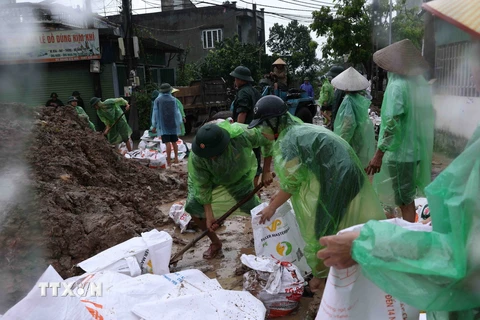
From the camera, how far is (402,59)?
11.7 ft

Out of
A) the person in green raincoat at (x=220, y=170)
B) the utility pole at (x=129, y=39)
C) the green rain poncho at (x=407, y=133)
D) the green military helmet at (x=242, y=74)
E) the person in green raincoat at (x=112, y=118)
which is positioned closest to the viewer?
the person in green raincoat at (x=220, y=170)

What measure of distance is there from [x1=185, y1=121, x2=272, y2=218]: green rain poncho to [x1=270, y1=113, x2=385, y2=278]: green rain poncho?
88 cm

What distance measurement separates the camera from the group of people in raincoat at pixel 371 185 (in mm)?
987

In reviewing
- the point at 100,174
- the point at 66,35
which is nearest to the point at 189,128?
the point at 66,35

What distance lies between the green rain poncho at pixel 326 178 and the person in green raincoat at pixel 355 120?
194cm

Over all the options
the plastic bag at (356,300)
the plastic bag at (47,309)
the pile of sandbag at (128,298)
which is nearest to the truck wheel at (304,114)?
the pile of sandbag at (128,298)

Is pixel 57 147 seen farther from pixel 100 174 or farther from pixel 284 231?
pixel 284 231

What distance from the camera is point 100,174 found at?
551 cm

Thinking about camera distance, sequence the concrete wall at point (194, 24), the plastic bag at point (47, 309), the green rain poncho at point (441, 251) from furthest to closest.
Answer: the concrete wall at point (194, 24), the plastic bag at point (47, 309), the green rain poncho at point (441, 251)

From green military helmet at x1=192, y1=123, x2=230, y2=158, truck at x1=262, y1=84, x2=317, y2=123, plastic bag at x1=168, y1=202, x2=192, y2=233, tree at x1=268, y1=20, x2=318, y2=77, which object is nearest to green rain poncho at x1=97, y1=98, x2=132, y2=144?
truck at x1=262, y1=84, x2=317, y2=123

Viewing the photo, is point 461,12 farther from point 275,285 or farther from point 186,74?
point 186,74

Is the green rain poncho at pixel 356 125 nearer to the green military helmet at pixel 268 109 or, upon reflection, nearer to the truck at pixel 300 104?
the green military helmet at pixel 268 109

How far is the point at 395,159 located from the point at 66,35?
11.5m

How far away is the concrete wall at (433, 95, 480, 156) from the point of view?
265 inches
